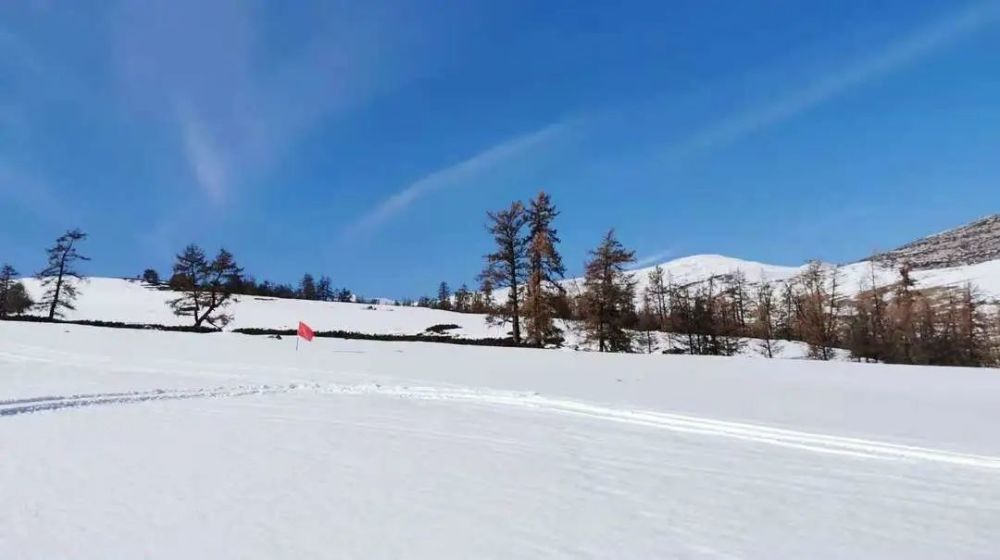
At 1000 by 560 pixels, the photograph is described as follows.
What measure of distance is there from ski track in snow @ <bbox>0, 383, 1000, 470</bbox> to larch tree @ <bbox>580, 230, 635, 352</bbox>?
2295cm

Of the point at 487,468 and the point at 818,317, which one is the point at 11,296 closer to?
the point at 487,468

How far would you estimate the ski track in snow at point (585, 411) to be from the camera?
8789 millimetres

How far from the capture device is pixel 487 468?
7.47 m

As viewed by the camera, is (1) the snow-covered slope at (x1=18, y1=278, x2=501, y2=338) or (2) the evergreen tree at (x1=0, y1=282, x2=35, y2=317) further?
(1) the snow-covered slope at (x1=18, y1=278, x2=501, y2=338)

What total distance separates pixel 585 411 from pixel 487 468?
538 cm

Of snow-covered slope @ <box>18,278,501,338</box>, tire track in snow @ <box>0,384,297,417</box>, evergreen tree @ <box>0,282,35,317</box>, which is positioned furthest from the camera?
snow-covered slope @ <box>18,278,501,338</box>

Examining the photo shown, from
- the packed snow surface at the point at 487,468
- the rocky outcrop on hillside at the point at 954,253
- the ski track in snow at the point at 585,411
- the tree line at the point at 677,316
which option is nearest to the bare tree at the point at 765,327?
the tree line at the point at 677,316

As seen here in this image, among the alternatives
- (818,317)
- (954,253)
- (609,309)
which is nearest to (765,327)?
(818,317)

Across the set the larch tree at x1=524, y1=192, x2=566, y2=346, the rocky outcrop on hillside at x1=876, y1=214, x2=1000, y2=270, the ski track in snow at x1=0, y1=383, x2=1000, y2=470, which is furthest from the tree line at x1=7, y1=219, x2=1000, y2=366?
the rocky outcrop on hillside at x1=876, y1=214, x2=1000, y2=270

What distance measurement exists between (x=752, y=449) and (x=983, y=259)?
194 metres

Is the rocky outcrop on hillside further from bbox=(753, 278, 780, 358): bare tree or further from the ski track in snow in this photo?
the ski track in snow

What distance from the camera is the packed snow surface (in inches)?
194

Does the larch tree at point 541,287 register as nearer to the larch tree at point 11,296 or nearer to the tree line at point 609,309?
the tree line at point 609,309

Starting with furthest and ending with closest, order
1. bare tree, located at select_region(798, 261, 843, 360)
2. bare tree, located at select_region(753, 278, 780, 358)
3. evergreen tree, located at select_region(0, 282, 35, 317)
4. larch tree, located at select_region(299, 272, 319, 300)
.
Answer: larch tree, located at select_region(299, 272, 319, 300) → bare tree, located at select_region(753, 278, 780, 358) → evergreen tree, located at select_region(0, 282, 35, 317) → bare tree, located at select_region(798, 261, 843, 360)
